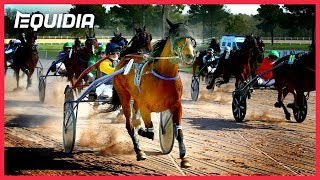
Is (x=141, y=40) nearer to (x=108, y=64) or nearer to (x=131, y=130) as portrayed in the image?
(x=131, y=130)

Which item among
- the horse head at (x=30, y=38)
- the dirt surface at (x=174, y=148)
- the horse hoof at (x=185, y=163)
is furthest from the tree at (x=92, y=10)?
the horse head at (x=30, y=38)

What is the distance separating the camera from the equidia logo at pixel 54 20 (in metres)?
8.71

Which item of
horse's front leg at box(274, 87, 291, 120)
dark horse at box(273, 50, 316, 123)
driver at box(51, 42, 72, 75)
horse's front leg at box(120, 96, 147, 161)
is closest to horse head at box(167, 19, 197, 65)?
horse's front leg at box(120, 96, 147, 161)

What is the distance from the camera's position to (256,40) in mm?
14438

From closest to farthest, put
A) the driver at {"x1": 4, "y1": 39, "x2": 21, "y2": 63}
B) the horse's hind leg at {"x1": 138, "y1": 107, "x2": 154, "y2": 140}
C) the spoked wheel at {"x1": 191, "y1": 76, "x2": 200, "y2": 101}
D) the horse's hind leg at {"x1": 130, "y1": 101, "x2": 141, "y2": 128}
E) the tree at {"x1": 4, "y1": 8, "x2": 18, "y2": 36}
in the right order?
the horse's hind leg at {"x1": 138, "y1": 107, "x2": 154, "y2": 140} → the horse's hind leg at {"x1": 130, "y1": 101, "x2": 141, "y2": 128} → the tree at {"x1": 4, "y1": 8, "x2": 18, "y2": 36} → the spoked wheel at {"x1": 191, "y1": 76, "x2": 200, "y2": 101} → the driver at {"x1": 4, "y1": 39, "x2": 21, "y2": 63}

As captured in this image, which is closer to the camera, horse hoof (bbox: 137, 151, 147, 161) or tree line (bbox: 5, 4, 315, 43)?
horse hoof (bbox: 137, 151, 147, 161)

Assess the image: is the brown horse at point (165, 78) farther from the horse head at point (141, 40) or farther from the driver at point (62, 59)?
the driver at point (62, 59)

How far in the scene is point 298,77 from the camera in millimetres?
11633

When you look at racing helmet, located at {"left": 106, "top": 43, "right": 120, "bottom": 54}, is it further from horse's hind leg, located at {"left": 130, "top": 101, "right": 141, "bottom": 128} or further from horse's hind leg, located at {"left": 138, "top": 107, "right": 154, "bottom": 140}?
horse's hind leg, located at {"left": 138, "top": 107, "right": 154, "bottom": 140}

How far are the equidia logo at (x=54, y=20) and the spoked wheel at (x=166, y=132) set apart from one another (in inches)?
68.8

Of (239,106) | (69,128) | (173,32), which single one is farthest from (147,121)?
(239,106)

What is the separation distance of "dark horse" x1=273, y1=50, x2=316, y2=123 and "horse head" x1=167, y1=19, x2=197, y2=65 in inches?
188

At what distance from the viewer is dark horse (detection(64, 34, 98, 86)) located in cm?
1420

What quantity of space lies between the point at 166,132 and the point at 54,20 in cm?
227
